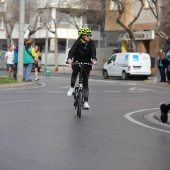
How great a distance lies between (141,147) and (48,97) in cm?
929

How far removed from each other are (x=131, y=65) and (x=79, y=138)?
1028 inches

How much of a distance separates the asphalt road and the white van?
2000cm

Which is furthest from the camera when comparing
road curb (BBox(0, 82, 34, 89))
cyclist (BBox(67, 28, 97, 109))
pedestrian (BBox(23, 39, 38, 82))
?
A: pedestrian (BBox(23, 39, 38, 82))

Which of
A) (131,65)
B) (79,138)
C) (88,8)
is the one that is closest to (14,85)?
(131,65)

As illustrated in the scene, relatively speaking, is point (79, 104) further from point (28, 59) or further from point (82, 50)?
point (28, 59)

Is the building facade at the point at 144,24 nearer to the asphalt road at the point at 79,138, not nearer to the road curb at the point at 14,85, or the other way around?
the road curb at the point at 14,85

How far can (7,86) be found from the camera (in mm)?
22391

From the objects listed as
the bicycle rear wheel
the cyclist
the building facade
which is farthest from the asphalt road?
the building facade

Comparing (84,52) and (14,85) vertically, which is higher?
(84,52)

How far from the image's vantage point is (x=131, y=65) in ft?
115

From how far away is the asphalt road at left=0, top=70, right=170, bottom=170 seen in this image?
716cm

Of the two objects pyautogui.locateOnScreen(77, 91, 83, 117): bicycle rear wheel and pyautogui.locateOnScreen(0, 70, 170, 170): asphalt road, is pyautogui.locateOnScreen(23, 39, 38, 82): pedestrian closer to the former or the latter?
pyautogui.locateOnScreen(0, 70, 170, 170): asphalt road

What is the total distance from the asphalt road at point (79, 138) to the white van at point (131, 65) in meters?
20.0

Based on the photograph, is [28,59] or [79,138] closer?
[79,138]
